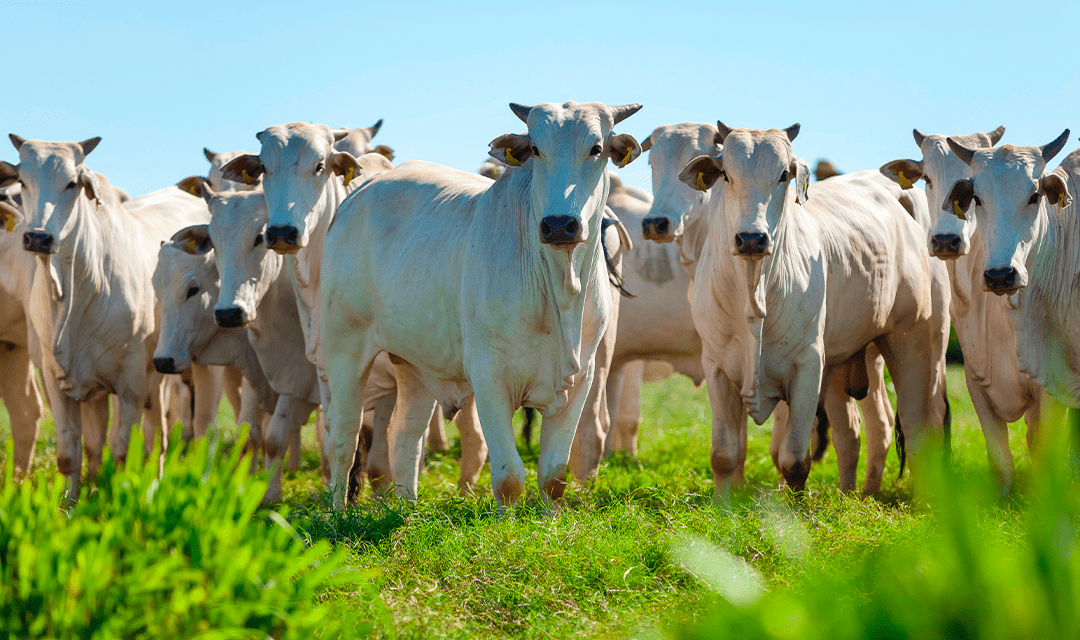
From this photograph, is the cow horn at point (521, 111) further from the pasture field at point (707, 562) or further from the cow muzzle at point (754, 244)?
the pasture field at point (707, 562)

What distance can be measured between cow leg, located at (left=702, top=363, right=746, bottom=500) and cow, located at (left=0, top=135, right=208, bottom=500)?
4.03 meters

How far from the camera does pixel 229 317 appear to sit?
677 cm

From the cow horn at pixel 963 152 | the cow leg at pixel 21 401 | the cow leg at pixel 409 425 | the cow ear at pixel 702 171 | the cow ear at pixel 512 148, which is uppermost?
the cow ear at pixel 512 148

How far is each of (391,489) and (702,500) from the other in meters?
1.83

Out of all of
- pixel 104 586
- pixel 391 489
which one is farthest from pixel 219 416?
pixel 104 586

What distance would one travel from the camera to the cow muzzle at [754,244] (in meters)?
5.36

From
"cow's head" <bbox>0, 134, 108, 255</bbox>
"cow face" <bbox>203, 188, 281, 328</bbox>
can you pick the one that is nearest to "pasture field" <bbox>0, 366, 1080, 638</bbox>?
"cow face" <bbox>203, 188, 281, 328</bbox>

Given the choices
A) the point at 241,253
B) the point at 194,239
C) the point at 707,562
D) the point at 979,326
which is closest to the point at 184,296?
the point at 194,239

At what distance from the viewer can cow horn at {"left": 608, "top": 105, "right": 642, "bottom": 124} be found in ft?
17.3

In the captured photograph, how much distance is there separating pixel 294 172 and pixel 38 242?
1.92 metres

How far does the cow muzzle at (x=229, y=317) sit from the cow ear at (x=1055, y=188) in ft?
16.4

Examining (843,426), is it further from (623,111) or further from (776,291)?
(623,111)

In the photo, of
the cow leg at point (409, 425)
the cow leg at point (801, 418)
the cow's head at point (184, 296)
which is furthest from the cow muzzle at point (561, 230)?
the cow's head at point (184, 296)

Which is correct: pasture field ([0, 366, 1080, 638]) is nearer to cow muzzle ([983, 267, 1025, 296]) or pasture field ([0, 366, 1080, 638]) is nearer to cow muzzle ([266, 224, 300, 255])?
cow muzzle ([983, 267, 1025, 296])
